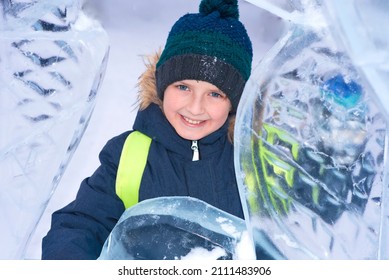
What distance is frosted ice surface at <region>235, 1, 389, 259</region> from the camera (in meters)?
0.84

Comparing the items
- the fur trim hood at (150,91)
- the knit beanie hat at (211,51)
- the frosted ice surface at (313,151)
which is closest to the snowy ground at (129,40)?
the fur trim hood at (150,91)

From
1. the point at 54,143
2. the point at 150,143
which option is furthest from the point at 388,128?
the point at 54,143

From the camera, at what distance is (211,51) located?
3.27 ft

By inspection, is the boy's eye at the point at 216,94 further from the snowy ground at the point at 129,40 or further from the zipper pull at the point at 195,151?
the snowy ground at the point at 129,40

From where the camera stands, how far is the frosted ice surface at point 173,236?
0.91 meters

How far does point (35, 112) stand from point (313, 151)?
0.47 m

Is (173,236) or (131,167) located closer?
(173,236)

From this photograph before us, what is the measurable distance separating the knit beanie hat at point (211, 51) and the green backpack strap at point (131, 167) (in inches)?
4.7

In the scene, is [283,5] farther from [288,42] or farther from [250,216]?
[250,216]

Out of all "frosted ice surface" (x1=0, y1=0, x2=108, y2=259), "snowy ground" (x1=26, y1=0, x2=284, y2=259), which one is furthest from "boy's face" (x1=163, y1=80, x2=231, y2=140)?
"snowy ground" (x1=26, y1=0, x2=284, y2=259)

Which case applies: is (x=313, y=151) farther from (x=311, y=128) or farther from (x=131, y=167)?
(x=131, y=167)

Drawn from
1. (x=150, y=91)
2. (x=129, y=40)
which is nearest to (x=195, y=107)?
(x=150, y=91)

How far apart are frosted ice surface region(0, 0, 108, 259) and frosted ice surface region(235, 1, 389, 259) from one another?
11.8 inches
